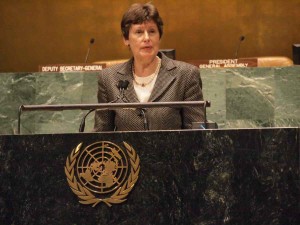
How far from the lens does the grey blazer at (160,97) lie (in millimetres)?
2930

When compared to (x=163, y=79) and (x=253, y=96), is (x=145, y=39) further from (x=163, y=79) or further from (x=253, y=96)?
(x=253, y=96)

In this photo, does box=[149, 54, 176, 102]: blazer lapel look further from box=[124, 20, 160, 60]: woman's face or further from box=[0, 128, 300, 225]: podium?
box=[0, 128, 300, 225]: podium

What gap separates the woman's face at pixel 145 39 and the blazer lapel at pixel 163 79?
0.07 m

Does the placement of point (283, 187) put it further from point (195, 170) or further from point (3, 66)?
point (3, 66)

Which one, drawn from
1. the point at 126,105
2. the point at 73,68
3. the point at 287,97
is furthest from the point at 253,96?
the point at 126,105

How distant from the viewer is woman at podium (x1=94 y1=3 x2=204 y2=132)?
2.94 meters

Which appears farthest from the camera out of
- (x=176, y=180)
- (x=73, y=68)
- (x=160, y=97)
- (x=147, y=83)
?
(x=73, y=68)

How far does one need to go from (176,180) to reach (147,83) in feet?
3.09

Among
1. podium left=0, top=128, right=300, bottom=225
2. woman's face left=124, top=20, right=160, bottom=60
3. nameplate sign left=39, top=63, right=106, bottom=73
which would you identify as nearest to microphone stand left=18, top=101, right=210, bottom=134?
podium left=0, top=128, right=300, bottom=225

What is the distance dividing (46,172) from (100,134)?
226 mm

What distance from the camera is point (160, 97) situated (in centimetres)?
300

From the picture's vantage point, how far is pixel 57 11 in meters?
7.27

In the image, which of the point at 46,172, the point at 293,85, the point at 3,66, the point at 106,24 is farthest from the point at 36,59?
the point at 46,172

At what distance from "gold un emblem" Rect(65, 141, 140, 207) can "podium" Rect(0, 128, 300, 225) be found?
17 millimetres
